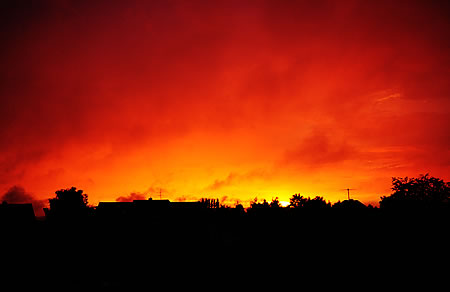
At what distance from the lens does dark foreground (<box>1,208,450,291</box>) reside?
50.7 feet

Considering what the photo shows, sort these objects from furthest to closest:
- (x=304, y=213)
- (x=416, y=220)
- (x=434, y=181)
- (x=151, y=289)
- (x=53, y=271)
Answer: (x=434, y=181)
(x=53, y=271)
(x=304, y=213)
(x=151, y=289)
(x=416, y=220)

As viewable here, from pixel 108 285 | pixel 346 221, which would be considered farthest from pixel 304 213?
pixel 108 285

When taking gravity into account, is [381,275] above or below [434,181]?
below

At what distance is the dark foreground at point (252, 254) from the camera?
1545 centimetres

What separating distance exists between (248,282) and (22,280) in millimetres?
15699

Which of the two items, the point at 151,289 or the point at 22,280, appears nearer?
the point at 151,289

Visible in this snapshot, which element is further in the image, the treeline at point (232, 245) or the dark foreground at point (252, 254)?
the treeline at point (232, 245)

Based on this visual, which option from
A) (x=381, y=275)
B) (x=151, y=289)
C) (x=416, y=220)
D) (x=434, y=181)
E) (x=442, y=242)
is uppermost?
(x=434, y=181)

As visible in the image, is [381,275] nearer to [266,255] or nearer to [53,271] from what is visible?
[266,255]

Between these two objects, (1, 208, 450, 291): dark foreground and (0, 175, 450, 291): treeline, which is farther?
(0, 175, 450, 291): treeline

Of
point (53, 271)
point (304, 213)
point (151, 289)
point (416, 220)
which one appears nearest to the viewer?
point (416, 220)

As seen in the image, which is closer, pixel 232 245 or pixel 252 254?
pixel 252 254

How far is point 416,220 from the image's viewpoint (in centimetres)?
1650

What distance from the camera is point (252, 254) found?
20.0 meters
